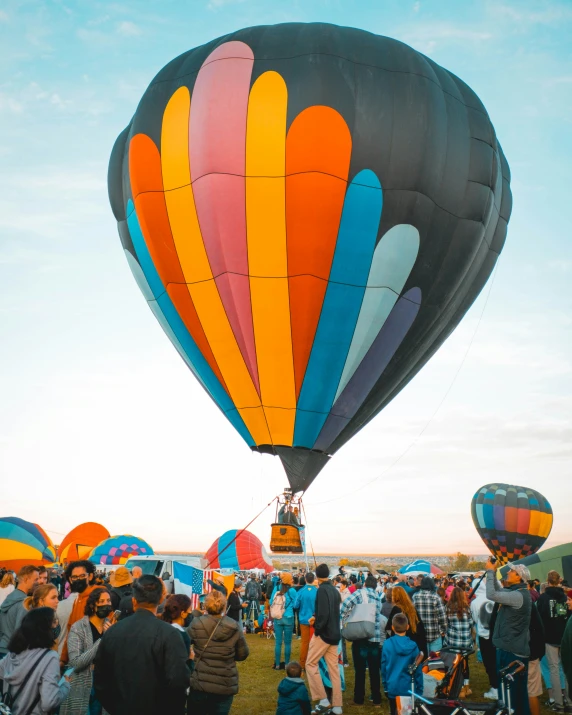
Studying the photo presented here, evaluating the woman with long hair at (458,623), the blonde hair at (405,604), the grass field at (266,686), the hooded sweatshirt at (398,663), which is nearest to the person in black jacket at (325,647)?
the grass field at (266,686)

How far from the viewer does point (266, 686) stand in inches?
313

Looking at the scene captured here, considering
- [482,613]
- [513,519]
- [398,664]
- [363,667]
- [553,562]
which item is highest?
[513,519]

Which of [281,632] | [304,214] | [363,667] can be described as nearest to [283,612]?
[281,632]

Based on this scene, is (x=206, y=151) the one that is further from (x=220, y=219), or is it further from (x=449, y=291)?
(x=449, y=291)

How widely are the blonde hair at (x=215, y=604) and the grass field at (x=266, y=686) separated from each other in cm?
266

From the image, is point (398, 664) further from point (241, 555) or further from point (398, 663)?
point (241, 555)

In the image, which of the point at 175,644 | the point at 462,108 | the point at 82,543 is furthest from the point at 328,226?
the point at 82,543

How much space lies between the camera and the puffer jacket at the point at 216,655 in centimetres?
441

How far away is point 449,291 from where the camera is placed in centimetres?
1123

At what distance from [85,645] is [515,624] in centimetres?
345

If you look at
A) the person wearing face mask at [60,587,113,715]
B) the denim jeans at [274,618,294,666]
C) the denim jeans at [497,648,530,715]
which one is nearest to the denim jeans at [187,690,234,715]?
the person wearing face mask at [60,587,113,715]

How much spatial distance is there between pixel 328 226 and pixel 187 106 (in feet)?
9.56

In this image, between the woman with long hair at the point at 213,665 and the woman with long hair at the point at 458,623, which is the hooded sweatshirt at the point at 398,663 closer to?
the woman with long hair at the point at 458,623

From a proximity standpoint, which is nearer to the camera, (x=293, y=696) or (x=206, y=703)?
(x=206, y=703)
